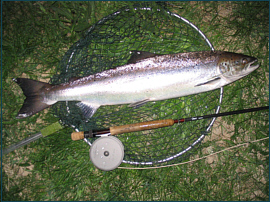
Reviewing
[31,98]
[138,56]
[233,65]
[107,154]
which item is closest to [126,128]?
[107,154]

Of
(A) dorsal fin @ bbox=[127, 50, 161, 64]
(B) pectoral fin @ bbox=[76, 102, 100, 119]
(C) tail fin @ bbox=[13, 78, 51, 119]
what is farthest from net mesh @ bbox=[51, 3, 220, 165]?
(A) dorsal fin @ bbox=[127, 50, 161, 64]

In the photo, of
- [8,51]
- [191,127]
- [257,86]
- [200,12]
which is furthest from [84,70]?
[257,86]

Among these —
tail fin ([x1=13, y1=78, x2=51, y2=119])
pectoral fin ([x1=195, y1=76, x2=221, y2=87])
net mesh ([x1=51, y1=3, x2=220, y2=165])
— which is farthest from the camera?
net mesh ([x1=51, y1=3, x2=220, y2=165])

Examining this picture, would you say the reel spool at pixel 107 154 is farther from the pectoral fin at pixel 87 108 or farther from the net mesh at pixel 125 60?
the pectoral fin at pixel 87 108

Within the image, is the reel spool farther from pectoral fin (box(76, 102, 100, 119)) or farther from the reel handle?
pectoral fin (box(76, 102, 100, 119))

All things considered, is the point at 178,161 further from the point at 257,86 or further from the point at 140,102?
the point at 257,86

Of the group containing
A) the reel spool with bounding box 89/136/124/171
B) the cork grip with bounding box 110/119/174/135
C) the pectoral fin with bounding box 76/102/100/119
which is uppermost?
the pectoral fin with bounding box 76/102/100/119

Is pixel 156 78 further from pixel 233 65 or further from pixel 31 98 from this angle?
pixel 31 98
